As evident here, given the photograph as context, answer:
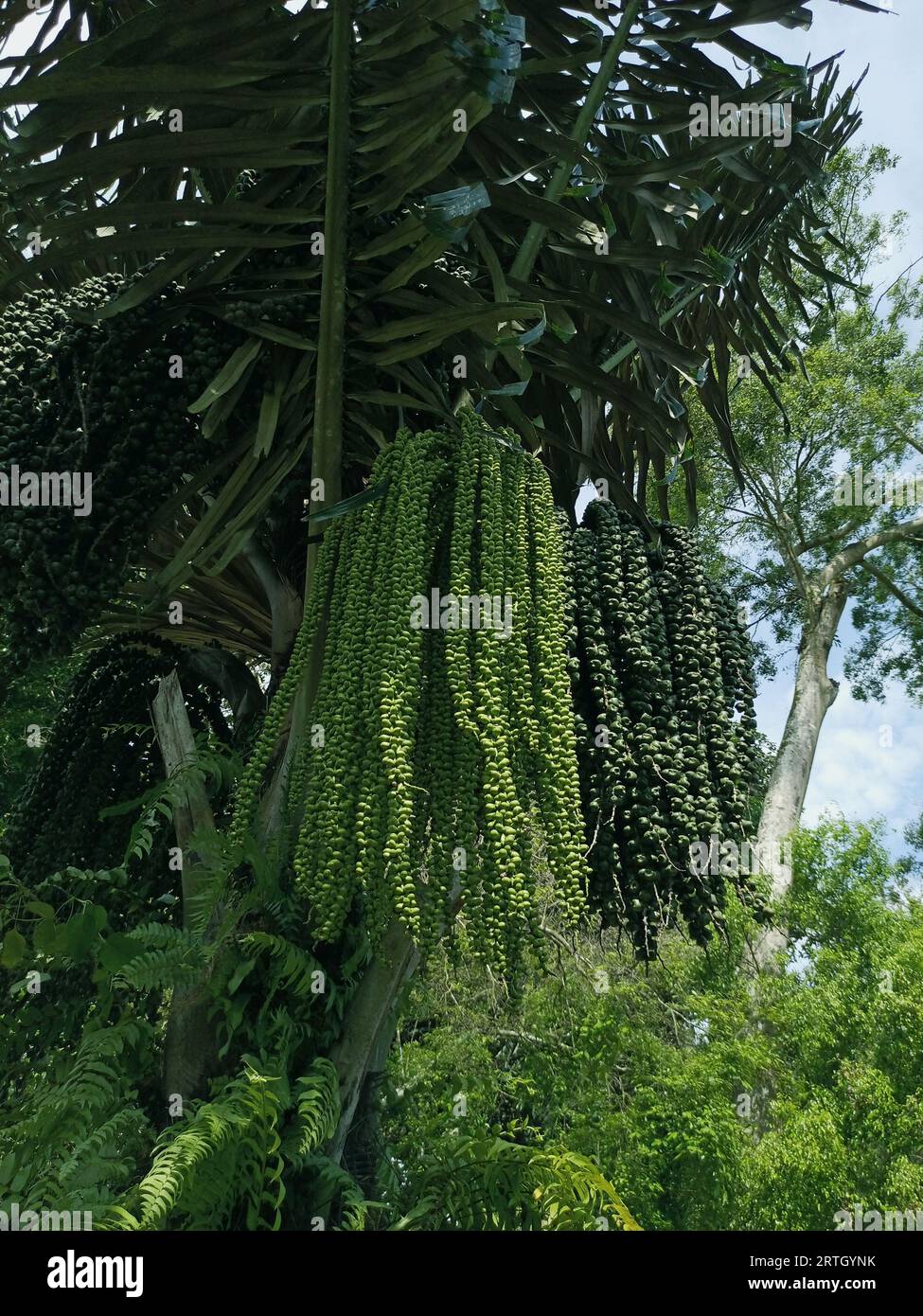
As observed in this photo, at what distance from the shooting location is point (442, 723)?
2404mm

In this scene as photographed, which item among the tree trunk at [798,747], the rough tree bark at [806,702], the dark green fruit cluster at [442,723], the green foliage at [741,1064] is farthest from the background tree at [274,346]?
the tree trunk at [798,747]

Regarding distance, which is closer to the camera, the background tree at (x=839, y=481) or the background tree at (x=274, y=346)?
the background tree at (x=274, y=346)

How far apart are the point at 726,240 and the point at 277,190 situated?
4.43 feet

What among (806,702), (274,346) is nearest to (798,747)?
(806,702)

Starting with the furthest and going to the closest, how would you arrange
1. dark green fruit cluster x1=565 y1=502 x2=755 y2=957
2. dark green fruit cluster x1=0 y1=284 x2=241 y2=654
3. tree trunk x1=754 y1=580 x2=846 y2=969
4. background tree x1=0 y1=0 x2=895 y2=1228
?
tree trunk x1=754 y1=580 x2=846 y2=969 → dark green fruit cluster x1=0 y1=284 x2=241 y2=654 → background tree x1=0 y1=0 x2=895 y2=1228 → dark green fruit cluster x1=565 y1=502 x2=755 y2=957

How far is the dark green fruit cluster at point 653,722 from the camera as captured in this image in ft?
7.82

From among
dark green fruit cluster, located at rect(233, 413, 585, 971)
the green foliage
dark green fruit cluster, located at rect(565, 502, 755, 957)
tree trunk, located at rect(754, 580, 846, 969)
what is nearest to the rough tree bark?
tree trunk, located at rect(754, 580, 846, 969)

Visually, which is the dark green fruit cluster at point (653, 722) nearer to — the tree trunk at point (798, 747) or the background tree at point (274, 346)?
the background tree at point (274, 346)

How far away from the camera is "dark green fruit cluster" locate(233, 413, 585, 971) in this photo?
219cm

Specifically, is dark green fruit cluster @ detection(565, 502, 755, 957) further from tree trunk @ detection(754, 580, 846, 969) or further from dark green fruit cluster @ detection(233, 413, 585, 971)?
tree trunk @ detection(754, 580, 846, 969)

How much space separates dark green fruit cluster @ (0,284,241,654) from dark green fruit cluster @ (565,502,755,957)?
1.03 m

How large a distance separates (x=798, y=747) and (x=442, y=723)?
961 centimetres

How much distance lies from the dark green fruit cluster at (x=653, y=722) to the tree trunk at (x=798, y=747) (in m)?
7.33

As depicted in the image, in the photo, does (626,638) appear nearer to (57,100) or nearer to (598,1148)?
(57,100)
